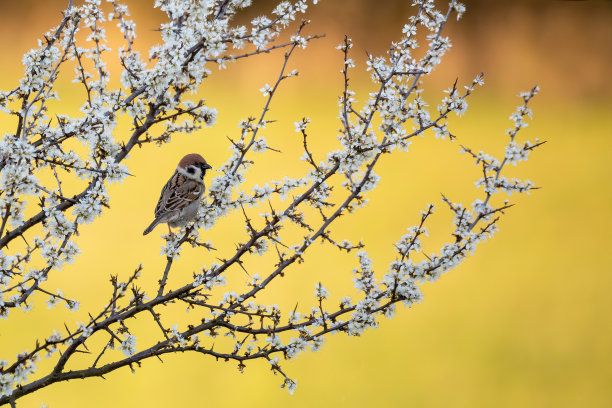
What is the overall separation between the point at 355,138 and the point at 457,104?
0.61m

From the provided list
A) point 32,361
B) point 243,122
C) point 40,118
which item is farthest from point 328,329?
point 40,118

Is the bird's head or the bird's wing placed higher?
the bird's head

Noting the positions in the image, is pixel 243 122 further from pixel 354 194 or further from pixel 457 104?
pixel 457 104

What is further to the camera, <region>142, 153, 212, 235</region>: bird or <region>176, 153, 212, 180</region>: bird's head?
<region>176, 153, 212, 180</region>: bird's head

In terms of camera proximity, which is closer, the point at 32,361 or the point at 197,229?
the point at 32,361

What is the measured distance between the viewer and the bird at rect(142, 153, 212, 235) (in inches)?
180

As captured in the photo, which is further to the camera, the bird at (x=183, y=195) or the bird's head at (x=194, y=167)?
the bird's head at (x=194, y=167)

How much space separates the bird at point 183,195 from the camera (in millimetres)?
4574

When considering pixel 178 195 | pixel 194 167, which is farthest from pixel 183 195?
pixel 194 167

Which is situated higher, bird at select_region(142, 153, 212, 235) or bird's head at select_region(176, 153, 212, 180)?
bird's head at select_region(176, 153, 212, 180)

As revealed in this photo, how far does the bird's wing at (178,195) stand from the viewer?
4566mm

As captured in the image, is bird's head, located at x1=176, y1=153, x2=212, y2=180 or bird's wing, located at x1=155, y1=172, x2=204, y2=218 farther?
bird's head, located at x1=176, y1=153, x2=212, y2=180

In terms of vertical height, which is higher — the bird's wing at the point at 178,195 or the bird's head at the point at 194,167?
the bird's head at the point at 194,167

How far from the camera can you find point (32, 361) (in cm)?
334
